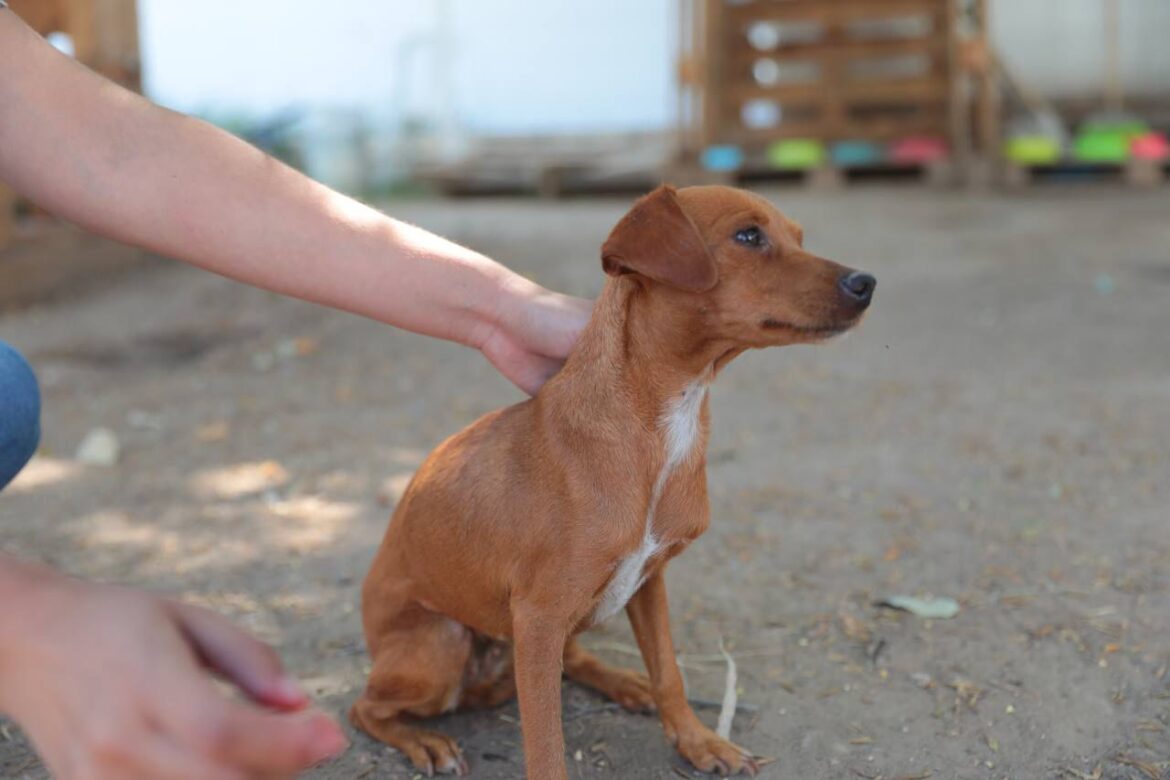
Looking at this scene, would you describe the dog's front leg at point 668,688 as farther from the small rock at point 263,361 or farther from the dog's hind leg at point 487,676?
the small rock at point 263,361

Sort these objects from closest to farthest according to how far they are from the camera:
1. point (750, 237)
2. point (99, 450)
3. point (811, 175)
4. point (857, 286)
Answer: point (857, 286), point (750, 237), point (99, 450), point (811, 175)

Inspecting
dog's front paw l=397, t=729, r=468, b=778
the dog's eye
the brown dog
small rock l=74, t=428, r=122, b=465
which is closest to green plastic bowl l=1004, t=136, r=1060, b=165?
small rock l=74, t=428, r=122, b=465

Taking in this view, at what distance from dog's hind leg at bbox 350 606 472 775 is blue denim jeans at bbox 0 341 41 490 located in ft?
2.94

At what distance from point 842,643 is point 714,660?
37 cm

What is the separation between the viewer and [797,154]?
11.6 meters

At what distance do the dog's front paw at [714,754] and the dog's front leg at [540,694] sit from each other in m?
0.39

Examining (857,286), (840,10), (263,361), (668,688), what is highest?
(840,10)

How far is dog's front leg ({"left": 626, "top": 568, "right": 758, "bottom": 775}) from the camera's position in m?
2.58

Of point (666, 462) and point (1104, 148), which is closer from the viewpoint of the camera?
point (666, 462)

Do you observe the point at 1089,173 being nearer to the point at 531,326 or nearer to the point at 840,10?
the point at 840,10

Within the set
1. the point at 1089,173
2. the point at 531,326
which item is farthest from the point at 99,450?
the point at 1089,173

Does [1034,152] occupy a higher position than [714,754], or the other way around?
[1034,152]

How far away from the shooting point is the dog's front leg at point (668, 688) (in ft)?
8.45

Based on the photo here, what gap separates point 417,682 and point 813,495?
2.16 metres
